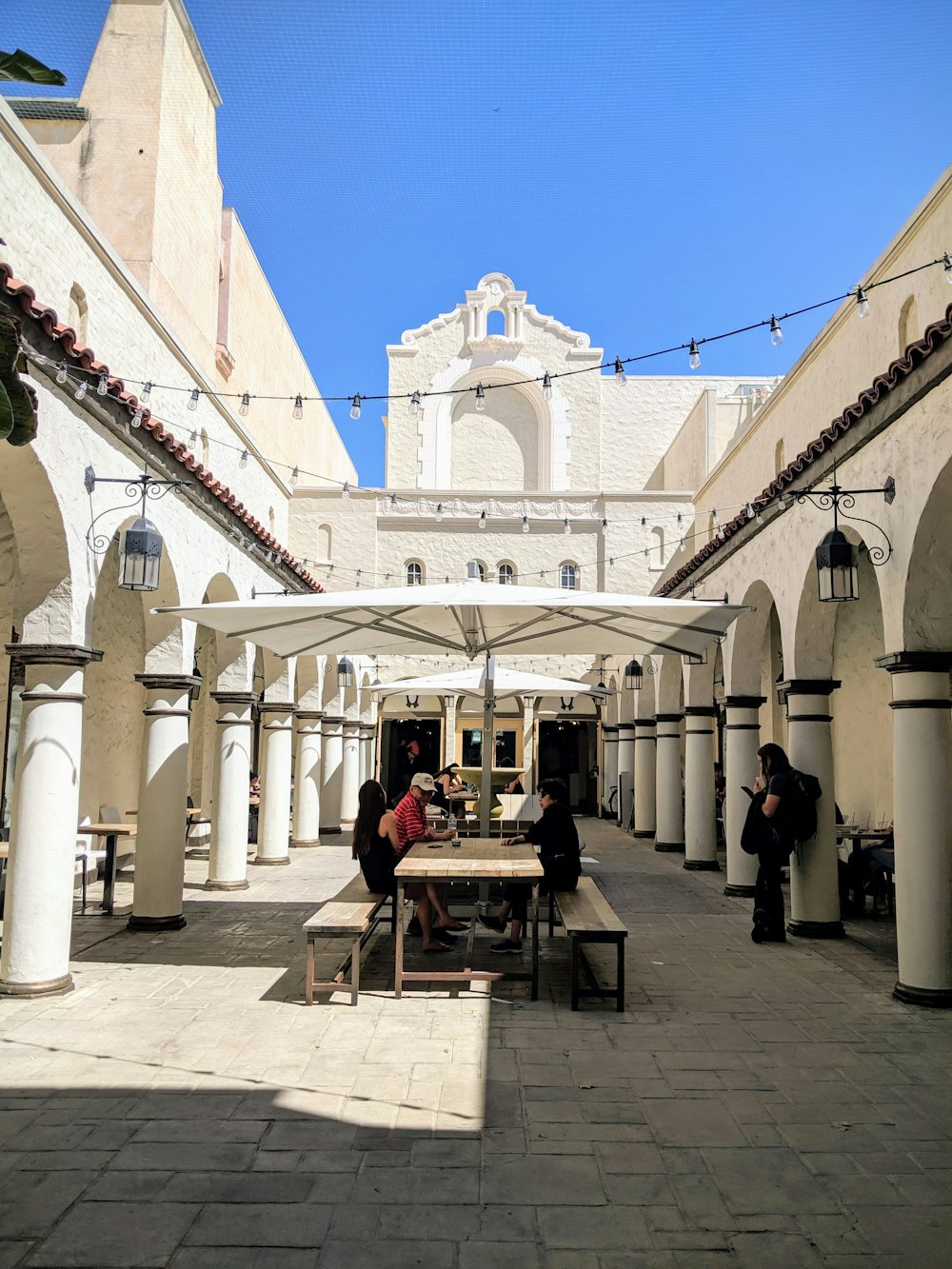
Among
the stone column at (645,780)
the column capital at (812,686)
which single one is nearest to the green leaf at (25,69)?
the column capital at (812,686)

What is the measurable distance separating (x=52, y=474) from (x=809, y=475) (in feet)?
22.2

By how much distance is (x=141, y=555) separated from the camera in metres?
8.05

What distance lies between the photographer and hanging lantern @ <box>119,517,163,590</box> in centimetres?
805

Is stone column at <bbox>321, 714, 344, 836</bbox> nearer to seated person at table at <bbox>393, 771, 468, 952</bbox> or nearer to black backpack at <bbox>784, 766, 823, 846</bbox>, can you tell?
seated person at table at <bbox>393, 771, 468, 952</bbox>

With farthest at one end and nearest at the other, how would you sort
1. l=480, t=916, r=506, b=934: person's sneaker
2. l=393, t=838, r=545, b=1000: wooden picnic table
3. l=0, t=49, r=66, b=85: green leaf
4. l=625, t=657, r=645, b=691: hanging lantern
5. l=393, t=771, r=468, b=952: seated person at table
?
l=625, t=657, r=645, b=691: hanging lantern < l=480, t=916, r=506, b=934: person's sneaker < l=393, t=771, r=468, b=952: seated person at table < l=393, t=838, r=545, b=1000: wooden picnic table < l=0, t=49, r=66, b=85: green leaf

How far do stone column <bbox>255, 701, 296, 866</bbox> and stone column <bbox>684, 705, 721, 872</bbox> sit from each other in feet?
20.5

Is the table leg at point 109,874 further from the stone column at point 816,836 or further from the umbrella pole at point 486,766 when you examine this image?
the stone column at point 816,836

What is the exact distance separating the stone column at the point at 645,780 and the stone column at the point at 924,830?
14351 millimetres

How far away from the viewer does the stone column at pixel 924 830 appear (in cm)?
748

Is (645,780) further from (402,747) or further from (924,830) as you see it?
(924,830)

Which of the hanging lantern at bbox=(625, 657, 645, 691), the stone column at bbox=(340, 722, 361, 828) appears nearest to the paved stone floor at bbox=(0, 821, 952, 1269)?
the hanging lantern at bbox=(625, 657, 645, 691)

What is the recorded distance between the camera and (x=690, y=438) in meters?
28.0

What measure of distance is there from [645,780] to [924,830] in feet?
48.9

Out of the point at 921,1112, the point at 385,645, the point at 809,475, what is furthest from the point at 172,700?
the point at 921,1112
